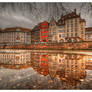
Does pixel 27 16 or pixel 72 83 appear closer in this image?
pixel 72 83

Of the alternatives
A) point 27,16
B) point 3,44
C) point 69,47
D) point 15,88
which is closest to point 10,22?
point 27,16

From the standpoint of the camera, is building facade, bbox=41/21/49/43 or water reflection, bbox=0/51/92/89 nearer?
water reflection, bbox=0/51/92/89

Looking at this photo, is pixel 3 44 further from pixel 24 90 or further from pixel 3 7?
pixel 24 90

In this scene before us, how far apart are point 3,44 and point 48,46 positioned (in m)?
5.11

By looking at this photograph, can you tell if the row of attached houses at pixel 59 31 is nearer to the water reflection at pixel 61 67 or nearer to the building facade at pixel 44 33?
the building facade at pixel 44 33

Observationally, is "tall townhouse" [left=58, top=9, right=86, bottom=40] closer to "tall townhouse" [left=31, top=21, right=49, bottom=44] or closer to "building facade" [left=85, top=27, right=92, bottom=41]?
"building facade" [left=85, top=27, right=92, bottom=41]

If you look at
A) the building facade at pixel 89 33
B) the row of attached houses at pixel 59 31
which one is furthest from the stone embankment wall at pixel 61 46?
the building facade at pixel 89 33

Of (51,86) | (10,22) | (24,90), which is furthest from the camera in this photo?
(10,22)

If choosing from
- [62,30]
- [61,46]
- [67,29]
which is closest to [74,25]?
[67,29]

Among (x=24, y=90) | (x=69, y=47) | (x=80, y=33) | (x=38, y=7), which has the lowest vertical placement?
(x=24, y=90)

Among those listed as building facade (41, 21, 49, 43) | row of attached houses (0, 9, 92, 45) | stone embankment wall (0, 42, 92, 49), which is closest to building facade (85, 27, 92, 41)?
row of attached houses (0, 9, 92, 45)

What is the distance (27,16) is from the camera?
23.0 ft

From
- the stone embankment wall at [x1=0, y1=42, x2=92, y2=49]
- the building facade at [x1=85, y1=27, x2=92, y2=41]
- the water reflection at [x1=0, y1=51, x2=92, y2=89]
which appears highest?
the building facade at [x1=85, y1=27, x2=92, y2=41]

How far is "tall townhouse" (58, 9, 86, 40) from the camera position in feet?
23.0
